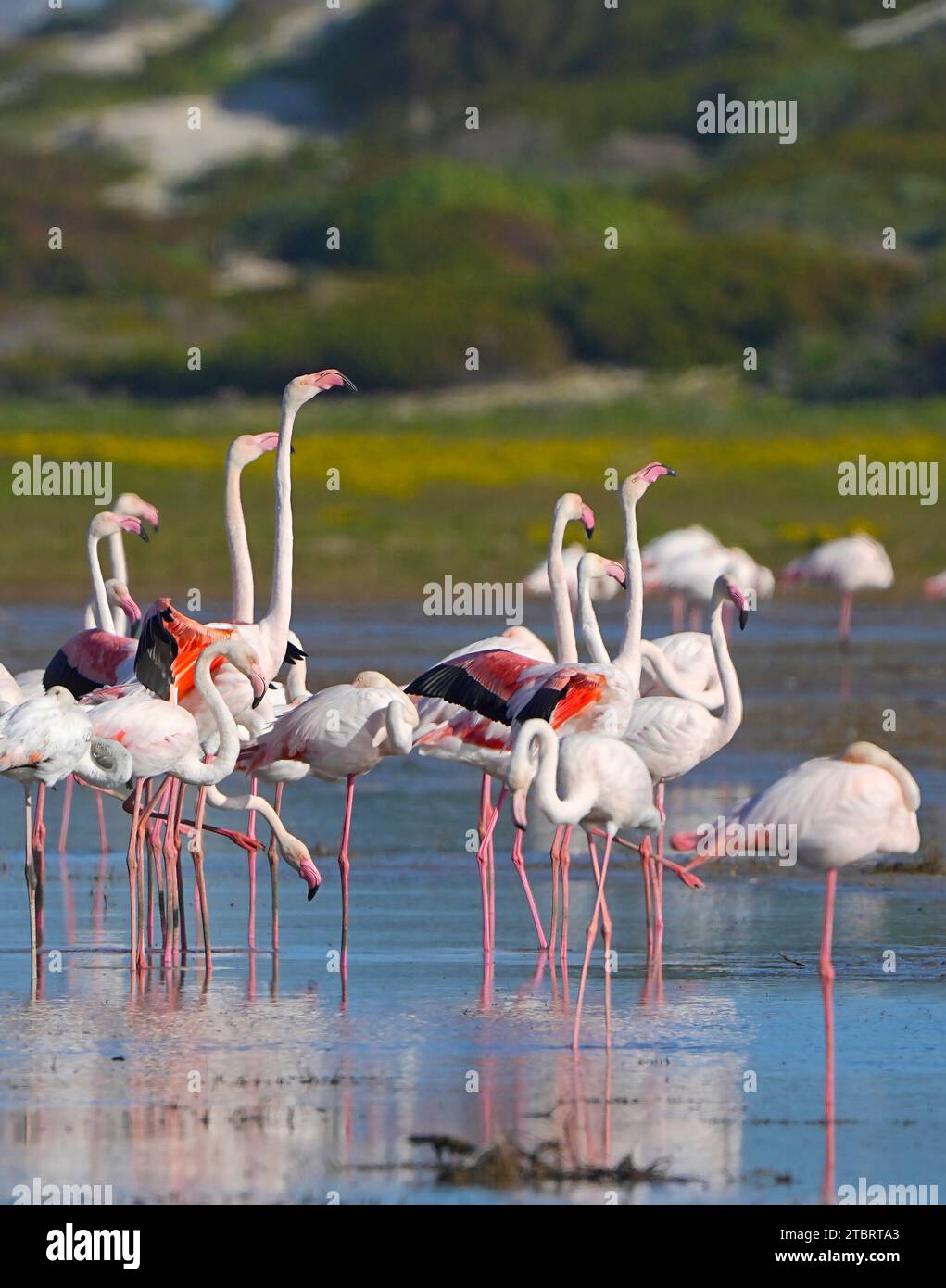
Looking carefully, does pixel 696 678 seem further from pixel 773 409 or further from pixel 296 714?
pixel 773 409

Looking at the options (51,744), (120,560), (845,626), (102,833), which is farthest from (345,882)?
(845,626)

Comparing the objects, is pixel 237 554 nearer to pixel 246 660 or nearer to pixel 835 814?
pixel 246 660

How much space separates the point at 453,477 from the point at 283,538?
2566cm

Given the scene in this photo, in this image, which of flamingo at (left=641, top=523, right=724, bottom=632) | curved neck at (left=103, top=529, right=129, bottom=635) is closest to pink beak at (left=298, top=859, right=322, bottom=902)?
curved neck at (left=103, top=529, right=129, bottom=635)

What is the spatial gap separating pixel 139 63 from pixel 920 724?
430 feet

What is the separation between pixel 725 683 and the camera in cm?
947

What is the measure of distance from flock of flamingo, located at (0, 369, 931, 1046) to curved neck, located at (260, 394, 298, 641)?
2 cm

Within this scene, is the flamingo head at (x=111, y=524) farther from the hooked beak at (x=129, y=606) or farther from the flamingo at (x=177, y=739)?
the flamingo at (x=177, y=739)

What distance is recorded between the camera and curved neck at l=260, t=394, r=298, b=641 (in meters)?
9.45

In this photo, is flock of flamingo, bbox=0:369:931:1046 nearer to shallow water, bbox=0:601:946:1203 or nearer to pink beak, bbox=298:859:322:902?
pink beak, bbox=298:859:322:902

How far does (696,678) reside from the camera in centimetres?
1140

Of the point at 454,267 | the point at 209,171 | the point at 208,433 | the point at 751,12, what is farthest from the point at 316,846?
the point at 751,12

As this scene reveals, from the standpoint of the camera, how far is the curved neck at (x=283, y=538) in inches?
372

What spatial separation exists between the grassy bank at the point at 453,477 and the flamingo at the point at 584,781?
13910 mm
